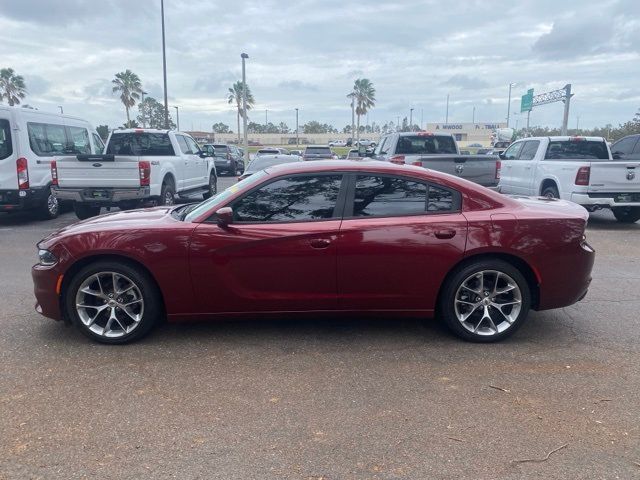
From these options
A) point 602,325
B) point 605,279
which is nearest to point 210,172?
point 605,279

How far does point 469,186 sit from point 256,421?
265 cm

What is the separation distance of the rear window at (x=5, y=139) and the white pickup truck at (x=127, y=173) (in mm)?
1059

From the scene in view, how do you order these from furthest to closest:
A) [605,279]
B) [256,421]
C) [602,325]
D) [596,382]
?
[605,279] < [602,325] < [596,382] < [256,421]

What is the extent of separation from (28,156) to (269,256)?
8.76 meters

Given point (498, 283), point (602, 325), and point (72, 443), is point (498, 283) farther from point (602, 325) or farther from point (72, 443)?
point (72, 443)

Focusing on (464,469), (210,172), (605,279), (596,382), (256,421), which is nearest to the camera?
(464,469)

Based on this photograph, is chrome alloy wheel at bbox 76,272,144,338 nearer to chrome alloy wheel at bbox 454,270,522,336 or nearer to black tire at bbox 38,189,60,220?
chrome alloy wheel at bbox 454,270,522,336

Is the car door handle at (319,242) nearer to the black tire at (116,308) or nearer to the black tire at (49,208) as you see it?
the black tire at (116,308)

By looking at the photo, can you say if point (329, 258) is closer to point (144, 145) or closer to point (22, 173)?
point (22, 173)

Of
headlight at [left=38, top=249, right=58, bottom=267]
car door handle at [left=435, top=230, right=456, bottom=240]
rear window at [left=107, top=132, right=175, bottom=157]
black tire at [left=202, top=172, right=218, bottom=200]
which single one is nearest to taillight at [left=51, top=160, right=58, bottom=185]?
rear window at [left=107, top=132, right=175, bottom=157]

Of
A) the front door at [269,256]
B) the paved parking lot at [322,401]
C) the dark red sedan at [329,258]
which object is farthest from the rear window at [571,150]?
the front door at [269,256]

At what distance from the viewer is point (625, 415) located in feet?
11.1

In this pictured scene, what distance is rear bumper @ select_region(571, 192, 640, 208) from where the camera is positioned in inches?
396

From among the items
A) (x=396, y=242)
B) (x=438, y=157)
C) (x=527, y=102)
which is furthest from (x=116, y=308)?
(x=527, y=102)
